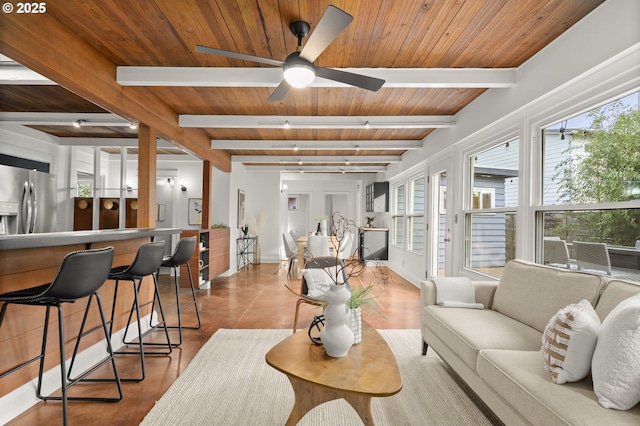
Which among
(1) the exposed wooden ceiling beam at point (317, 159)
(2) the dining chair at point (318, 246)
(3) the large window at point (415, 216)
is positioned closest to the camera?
(2) the dining chair at point (318, 246)

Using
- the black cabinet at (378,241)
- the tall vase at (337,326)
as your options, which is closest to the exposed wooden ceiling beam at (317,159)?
the black cabinet at (378,241)

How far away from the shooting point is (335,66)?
10.2ft

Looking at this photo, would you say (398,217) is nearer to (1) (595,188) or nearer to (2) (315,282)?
(2) (315,282)

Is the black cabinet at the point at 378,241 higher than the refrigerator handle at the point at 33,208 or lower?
lower

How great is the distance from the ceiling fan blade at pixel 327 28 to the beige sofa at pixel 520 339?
A: 198 centimetres

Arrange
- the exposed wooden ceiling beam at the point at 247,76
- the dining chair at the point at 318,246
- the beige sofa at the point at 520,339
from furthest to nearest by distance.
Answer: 1. the dining chair at the point at 318,246
2. the exposed wooden ceiling beam at the point at 247,76
3. the beige sofa at the point at 520,339

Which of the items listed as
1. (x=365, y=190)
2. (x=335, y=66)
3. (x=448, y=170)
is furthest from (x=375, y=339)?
(x=365, y=190)

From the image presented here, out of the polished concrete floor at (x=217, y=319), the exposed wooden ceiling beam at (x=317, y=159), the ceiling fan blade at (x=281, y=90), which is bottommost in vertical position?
the polished concrete floor at (x=217, y=319)

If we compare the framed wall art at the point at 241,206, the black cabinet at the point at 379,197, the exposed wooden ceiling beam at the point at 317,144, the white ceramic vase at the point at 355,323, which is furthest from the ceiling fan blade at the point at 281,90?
the black cabinet at the point at 379,197

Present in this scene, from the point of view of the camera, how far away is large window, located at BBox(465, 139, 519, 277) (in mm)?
3596

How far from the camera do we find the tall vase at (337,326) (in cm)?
186

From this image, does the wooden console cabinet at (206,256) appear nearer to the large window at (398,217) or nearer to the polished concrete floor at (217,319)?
the polished concrete floor at (217,319)

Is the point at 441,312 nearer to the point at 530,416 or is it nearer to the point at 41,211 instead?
the point at 530,416

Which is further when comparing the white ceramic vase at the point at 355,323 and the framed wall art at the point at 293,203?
the framed wall art at the point at 293,203
